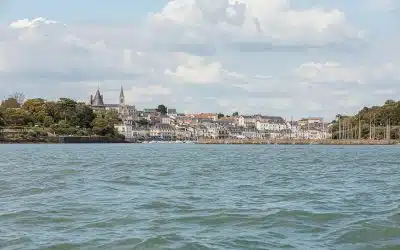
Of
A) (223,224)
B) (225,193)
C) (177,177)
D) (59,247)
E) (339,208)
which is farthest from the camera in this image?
(177,177)

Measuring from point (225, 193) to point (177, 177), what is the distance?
11083 millimetres

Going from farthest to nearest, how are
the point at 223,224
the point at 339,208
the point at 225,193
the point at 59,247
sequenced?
1. the point at 225,193
2. the point at 339,208
3. the point at 223,224
4. the point at 59,247

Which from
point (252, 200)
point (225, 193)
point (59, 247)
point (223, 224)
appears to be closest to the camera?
point (59, 247)

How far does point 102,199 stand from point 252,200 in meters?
5.50

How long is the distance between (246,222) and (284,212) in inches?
97.8

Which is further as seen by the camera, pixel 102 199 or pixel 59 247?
pixel 102 199

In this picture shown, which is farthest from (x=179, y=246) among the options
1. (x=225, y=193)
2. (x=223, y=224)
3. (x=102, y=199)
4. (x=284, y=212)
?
(x=225, y=193)

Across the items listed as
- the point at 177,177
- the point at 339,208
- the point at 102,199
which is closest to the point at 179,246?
the point at 339,208

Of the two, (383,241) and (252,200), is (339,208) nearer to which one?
(252,200)

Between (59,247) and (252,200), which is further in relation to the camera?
(252,200)

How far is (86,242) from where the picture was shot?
1647 centimetres

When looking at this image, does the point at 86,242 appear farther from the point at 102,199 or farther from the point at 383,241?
the point at 102,199

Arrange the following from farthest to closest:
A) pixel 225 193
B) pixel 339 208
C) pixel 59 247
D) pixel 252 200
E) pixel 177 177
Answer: pixel 177 177, pixel 225 193, pixel 252 200, pixel 339 208, pixel 59 247

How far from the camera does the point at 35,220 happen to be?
A: 66.5ft
